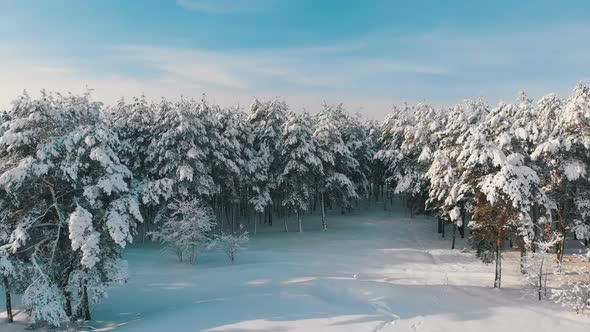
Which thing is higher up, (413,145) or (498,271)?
(413,145)

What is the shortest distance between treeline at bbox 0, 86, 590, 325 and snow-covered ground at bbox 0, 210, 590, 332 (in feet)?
7.39

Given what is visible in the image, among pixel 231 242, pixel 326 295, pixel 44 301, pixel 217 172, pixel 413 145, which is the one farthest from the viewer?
pixel 413 145

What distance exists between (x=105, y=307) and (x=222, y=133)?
786 inches

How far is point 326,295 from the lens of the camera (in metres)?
21.6

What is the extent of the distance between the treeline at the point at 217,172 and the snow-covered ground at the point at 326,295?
225cm

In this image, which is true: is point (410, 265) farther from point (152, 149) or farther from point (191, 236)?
point (152, 149)

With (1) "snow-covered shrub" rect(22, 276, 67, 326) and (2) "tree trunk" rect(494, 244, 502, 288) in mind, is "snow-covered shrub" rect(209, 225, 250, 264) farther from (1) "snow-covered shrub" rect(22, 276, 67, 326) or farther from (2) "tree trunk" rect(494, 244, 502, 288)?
(2) "tree trunk" rect(494, 244, 502, 288)

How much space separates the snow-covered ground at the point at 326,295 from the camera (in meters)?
18.6

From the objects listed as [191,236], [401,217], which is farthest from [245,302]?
[401,217]

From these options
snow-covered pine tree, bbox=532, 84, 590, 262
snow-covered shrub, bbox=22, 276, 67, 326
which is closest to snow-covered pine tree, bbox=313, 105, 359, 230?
snow-covered pine tree, bbox=532, 84, 590, 262

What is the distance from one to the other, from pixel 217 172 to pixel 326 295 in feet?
64.1

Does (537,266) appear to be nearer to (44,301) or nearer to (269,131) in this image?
(44,301)

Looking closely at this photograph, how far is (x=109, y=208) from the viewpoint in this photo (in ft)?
60.7

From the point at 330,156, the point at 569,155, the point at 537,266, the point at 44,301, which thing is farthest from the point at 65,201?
the point at 569,155
